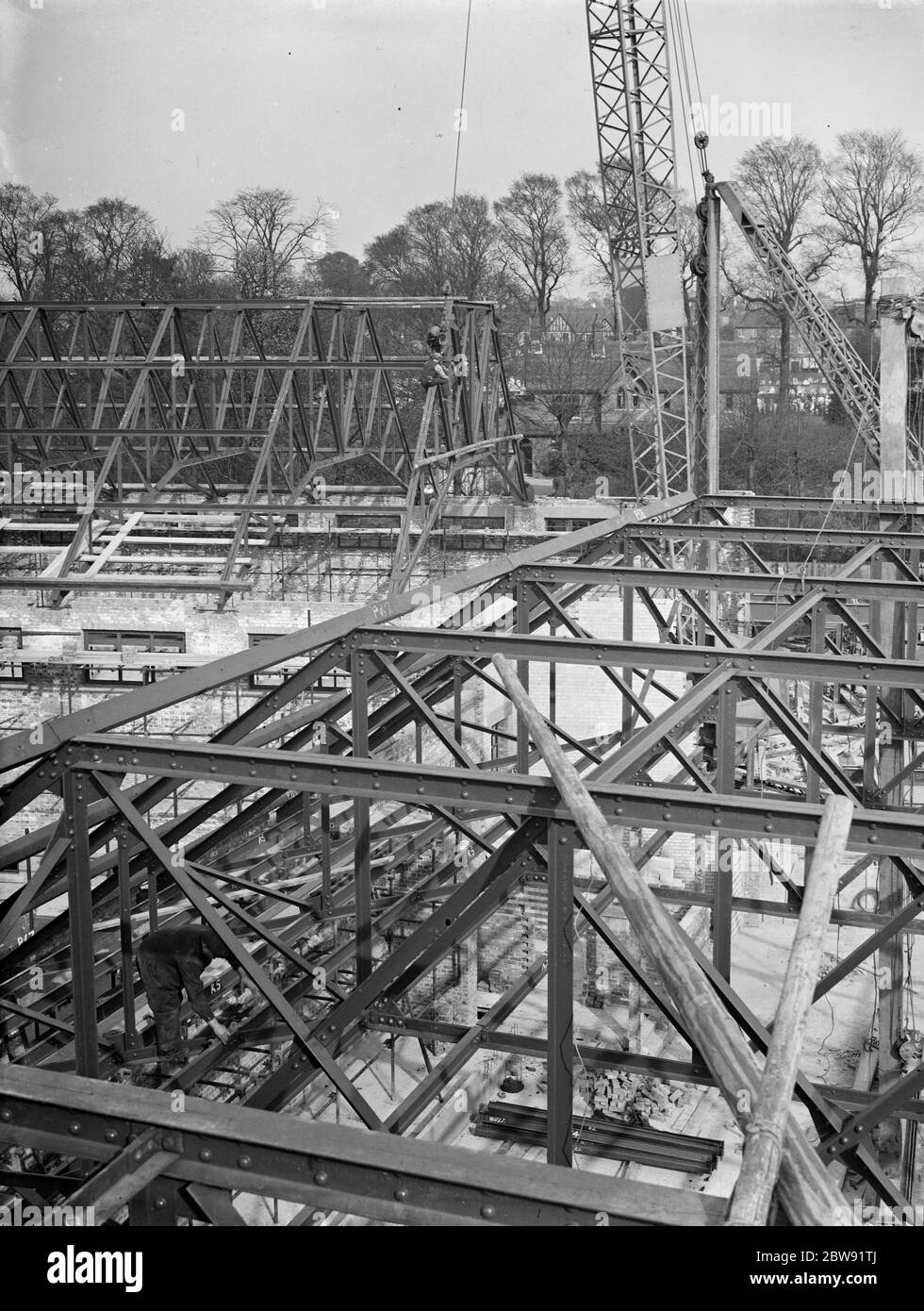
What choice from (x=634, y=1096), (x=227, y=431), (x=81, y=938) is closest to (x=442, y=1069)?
(x=81, y=938)

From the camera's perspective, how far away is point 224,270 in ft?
146

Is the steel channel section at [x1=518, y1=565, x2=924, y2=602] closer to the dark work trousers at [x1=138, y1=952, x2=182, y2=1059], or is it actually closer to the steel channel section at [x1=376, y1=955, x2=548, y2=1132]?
the steel channel section at [x1=376, y1=955, x2=548, y2=1132]

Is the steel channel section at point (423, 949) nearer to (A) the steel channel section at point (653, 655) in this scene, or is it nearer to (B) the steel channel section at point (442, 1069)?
(B) the steel channel section at point (442, 1069)

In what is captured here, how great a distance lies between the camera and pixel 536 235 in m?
46.7

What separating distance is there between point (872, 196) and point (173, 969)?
41.9 metres

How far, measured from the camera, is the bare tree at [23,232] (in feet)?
139

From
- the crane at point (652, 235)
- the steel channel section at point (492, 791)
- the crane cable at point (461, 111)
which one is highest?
the crane cable at point (461, 111)

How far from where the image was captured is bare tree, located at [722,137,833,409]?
43.5m

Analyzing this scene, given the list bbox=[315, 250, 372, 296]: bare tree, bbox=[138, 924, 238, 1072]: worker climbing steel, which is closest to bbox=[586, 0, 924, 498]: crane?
bbox=[315, 250, 372, 296]: bare tree

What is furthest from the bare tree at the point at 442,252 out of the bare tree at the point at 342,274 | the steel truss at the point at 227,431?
the steel truss at the point at 227,431

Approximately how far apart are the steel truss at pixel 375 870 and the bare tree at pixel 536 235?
122 feet

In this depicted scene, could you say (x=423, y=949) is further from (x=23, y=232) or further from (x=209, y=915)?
(x=23, y=232)

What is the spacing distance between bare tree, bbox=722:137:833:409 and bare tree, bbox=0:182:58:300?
22.6m
